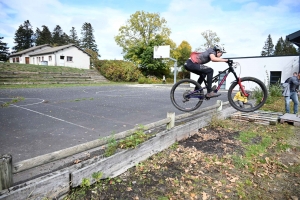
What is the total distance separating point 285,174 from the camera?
3.53 meters

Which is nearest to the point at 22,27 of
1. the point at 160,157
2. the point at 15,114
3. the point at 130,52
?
the point at 130,52

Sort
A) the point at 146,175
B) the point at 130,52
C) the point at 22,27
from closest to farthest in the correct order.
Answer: the point at 146,175, the point at 130,52, the point at 22,27

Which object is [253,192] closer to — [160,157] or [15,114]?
[160,157]

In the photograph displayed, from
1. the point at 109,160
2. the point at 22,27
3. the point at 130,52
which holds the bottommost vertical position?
the point at 109,160

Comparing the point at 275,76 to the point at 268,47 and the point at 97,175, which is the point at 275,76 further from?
the point at 268,47

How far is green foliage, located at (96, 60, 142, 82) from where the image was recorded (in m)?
32.8

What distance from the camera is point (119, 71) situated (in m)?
32.8

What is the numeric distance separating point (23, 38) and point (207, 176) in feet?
286

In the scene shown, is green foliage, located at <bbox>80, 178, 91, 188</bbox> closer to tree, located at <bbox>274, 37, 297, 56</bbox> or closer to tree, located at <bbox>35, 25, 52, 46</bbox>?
tree, located at <bbox>35, 25, 52, 46</bbox>

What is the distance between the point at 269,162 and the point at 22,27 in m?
90.2

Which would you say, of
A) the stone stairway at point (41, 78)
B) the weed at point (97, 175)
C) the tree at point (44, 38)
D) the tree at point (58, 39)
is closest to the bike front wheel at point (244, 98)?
the weed at point (97, 175)

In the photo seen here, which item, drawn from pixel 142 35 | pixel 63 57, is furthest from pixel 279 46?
pixel 63 57

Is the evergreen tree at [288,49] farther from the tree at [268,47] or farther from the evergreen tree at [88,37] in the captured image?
the evergreen tree at [88,37]

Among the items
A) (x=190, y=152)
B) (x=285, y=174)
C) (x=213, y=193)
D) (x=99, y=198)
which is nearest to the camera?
(x=99, y=198)
